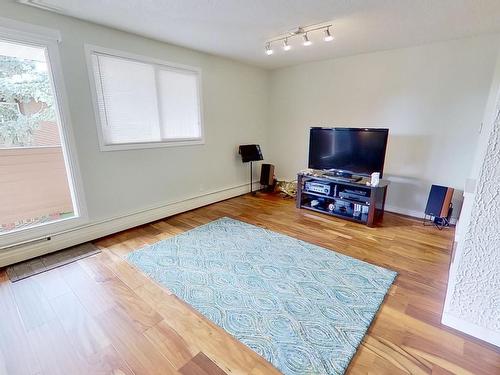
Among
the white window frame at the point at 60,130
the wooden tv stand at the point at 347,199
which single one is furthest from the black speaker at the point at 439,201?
the white window frame at the point at 60,130

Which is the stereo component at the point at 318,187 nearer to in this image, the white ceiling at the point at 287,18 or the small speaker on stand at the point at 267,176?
the small speaker on stand at the point at 267,176

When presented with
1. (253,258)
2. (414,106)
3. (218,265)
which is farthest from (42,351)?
(414,106)

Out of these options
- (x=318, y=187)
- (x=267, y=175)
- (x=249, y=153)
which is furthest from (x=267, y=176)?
(x=318, y=187)

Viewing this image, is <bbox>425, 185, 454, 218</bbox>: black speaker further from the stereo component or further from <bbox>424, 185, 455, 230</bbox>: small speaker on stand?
the stereo component

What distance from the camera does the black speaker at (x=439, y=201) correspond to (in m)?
2.94

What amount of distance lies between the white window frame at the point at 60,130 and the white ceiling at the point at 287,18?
0.29m

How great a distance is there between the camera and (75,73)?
7.95 feet

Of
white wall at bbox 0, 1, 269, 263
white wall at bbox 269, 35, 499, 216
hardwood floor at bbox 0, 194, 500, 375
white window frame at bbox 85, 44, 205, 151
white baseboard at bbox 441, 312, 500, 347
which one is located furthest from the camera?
white wall at bbox 269, 35, 499, 216

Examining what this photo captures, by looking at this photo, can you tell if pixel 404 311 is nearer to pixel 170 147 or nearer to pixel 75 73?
pixel 170 147

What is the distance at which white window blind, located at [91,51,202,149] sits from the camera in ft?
8.82

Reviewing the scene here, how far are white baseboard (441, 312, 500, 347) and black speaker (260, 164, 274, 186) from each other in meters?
3.28

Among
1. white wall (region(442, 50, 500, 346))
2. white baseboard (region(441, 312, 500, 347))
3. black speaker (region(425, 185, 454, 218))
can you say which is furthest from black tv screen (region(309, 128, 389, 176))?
white baseboard (region(441, 312, 500, 347))

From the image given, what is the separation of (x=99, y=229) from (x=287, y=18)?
2971 mm

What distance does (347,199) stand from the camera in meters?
3.28
